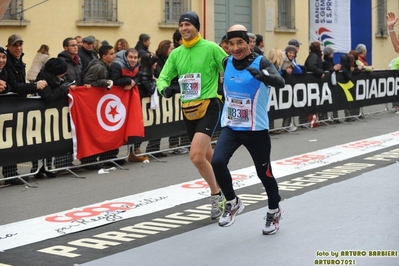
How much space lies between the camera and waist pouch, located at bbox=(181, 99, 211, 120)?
27.1 ft

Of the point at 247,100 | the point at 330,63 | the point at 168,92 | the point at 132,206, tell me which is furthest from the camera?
the point at 330,63

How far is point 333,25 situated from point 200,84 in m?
12.9

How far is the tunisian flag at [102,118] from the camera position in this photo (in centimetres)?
1164

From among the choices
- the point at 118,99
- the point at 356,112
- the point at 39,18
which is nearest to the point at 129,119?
the point at 118,99

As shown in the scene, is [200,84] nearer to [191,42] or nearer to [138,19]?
[191,42]

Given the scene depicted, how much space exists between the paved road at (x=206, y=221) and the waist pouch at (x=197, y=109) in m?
1.06

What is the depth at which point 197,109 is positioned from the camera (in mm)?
8281

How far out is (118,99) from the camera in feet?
40.7

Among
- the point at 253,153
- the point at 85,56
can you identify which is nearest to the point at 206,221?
the point at 253,153

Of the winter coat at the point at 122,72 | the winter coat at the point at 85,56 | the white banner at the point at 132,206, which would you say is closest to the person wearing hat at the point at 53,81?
the winter coat at the point at 122,72

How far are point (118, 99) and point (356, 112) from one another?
901cm

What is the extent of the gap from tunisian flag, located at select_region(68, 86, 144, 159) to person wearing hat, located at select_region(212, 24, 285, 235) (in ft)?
14.4

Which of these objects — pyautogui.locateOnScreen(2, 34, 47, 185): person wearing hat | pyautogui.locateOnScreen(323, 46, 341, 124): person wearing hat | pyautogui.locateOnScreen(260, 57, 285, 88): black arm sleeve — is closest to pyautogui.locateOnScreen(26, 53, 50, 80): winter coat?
pyautogui.locateOnScreen(2, 34, 47, 185): person wearing hat

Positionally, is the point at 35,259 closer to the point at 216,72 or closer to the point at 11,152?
the point at 216,72
